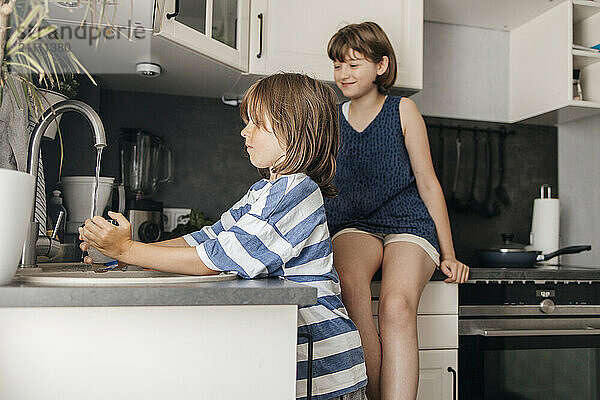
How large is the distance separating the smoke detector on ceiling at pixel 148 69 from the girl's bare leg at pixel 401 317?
0.89 metres

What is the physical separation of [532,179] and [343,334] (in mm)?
1698

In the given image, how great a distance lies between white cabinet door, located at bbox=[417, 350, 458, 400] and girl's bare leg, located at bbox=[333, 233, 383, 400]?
26 cm

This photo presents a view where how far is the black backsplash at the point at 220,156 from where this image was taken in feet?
6.66

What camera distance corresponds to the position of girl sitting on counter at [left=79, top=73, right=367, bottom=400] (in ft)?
3.30

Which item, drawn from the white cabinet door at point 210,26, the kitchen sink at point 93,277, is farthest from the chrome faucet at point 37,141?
the white cabinet door at point 210,26

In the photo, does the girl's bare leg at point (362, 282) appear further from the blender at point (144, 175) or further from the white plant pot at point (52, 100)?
the white plant pot at point (52, 100)

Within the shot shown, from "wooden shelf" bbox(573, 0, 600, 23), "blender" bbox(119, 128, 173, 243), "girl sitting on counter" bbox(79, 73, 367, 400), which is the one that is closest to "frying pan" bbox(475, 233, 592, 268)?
"wooden shelf" bbox(573, 0, 600, 23)

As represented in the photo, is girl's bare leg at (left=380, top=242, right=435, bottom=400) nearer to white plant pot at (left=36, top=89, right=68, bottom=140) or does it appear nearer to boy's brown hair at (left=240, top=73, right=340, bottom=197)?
boy's brown hair at (left=240, top=73, right=340, bottom=197)

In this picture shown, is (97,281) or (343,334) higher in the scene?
(97,281)

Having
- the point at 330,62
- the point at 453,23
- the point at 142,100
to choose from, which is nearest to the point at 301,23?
the point at 330,62

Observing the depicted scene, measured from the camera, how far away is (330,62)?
→ 6.68ft

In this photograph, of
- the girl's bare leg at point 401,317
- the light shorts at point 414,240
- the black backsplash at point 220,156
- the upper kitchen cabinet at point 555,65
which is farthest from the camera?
the upper kitchen cabinet at point 555,65

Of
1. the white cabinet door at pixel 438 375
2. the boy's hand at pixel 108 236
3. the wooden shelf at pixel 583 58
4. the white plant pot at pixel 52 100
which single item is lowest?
the white cabinet door at pixel 438 375

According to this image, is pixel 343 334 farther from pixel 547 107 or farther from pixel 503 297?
pixel 547 107
